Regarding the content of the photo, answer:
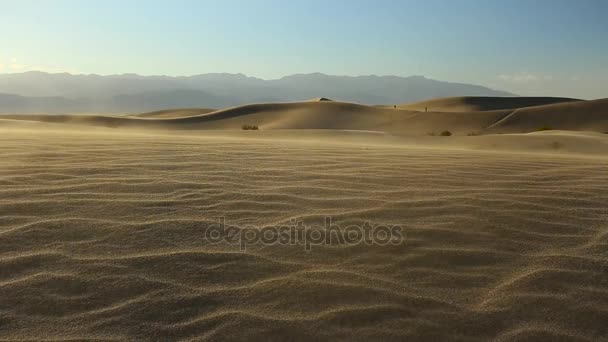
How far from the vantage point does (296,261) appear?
242 centimetres

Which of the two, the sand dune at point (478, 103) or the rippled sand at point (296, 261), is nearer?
the rippled sand at point (296, 261)

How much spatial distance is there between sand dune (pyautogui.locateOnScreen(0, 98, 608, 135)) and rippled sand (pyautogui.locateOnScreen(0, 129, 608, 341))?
29.5 meters

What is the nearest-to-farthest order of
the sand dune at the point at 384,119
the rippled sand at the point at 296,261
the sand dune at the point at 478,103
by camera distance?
the rippled sand at the point at 296,261 → the sand dune at the point at 384,119 → the sand dune at the point at 478,103

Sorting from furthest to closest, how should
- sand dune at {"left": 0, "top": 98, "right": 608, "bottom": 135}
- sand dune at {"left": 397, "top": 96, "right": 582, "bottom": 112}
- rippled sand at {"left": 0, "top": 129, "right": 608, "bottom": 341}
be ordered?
sand dune at {"left": 397, "top": 96, "right": 582, "bottom": 112} → sand dune at {"left": 0, "top": 98, "right": 608, "bottom": 135} → rippled sand at {"left": 0, "top": 129, "right": 608, "bottom": 341}

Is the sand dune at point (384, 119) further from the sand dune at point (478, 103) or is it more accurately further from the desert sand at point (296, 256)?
the desert sand at point (296, 256)

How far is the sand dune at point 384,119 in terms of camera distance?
34.1m

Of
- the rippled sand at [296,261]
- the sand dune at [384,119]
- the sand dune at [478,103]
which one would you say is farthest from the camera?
the sand dune at [478,103]

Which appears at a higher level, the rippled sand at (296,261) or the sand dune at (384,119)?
the sand dune at (384,119)

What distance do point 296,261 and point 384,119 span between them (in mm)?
35556

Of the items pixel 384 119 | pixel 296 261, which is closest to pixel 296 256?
pixel 296 261

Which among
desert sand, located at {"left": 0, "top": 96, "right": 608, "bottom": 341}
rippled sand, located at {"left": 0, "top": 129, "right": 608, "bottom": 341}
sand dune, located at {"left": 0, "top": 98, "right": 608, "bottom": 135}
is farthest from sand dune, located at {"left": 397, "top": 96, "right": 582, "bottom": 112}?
rippled sand, located at {"left": 0, "top": 129, "right": 608, "bottom": 341}

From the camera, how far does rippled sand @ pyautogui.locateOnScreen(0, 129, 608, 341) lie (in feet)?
6.14

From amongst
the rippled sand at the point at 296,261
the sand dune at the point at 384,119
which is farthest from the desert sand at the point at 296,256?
the sand dune at the point at 384,119

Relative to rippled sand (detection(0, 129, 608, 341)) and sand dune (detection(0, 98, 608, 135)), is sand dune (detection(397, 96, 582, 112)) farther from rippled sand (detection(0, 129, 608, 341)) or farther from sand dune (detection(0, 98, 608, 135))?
rippled sand (detection(0, 129, 608, 341))
